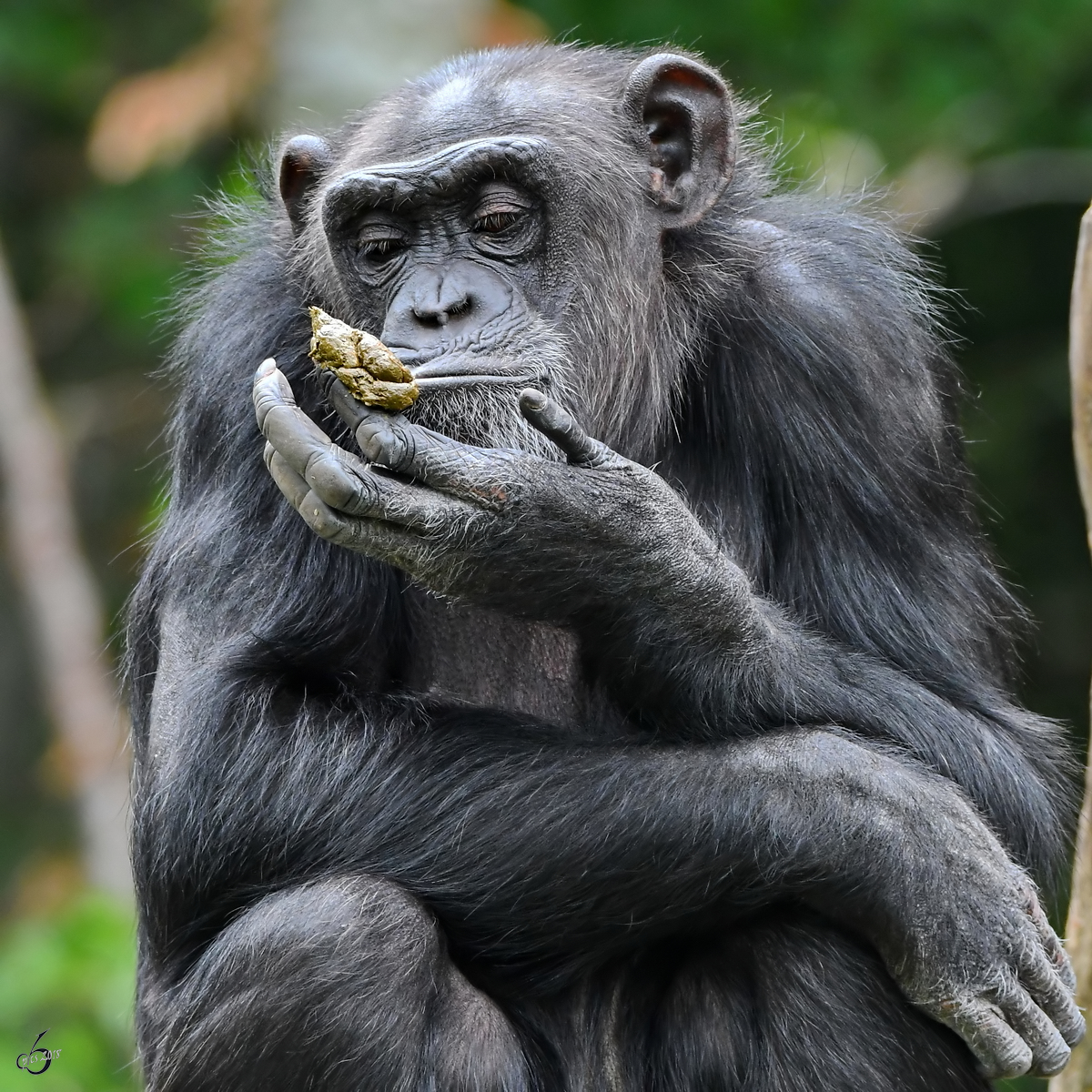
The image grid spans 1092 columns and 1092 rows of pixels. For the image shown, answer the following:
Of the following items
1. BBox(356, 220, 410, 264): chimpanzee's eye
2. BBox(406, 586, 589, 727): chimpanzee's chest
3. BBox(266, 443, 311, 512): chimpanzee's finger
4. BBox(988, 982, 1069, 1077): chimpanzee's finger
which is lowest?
BBox(988, 982, 1069, 1077): chimpanzee's finger

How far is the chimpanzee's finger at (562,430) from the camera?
131 inches

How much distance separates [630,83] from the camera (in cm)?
454

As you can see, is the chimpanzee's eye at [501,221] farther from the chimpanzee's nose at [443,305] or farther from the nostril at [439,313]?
the nostril at [439,313]

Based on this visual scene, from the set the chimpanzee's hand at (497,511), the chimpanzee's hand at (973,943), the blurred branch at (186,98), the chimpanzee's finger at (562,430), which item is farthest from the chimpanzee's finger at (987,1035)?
the blurred branch at (186,98)

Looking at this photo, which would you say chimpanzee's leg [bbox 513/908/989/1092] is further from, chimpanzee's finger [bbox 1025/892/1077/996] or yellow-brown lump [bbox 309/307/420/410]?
yellow-brown lump [bbox 309/307/420/410]

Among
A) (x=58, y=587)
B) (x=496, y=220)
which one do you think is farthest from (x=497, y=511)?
(x=58, y=587)

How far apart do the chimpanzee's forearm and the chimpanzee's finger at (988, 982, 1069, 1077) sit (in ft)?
1.47

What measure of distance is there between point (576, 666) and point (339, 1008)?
1175 millimetres

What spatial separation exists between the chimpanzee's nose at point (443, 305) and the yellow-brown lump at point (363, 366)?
310 millimetres

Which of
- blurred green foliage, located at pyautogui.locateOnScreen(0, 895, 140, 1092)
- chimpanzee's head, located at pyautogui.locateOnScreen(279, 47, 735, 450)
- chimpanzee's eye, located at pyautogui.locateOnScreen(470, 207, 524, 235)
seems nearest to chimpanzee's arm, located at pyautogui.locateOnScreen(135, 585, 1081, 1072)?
chimpanzee's head, located at pyautogui.locateOnScreen(279, 47, 735, 450)

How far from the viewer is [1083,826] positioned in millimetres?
4629

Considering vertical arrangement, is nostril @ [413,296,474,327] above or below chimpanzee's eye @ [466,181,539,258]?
below

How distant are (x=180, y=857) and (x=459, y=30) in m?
6.73

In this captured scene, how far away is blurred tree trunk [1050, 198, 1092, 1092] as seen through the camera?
4.52 metres
